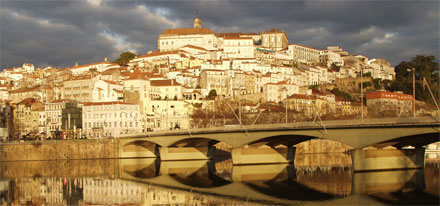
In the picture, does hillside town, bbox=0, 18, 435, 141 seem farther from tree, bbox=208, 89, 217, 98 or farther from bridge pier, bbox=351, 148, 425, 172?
bridge pier, bbox=351, 148, 425, 172

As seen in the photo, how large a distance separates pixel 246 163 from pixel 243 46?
8704 centimetres

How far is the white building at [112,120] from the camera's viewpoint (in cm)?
8262

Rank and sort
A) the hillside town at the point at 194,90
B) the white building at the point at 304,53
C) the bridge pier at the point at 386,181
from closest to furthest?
the bridge pier at the point at 386,181 → the hillside town at the point at 194,90 → the white building at the point at 304,53

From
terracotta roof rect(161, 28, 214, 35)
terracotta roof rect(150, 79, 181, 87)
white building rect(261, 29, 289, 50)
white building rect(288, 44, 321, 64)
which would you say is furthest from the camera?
white building rect(261, 29, 289, 50)

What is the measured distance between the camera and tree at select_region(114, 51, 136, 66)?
142900 mm

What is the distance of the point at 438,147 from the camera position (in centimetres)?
7212

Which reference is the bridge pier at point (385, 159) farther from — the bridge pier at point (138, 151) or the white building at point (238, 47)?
the white building at point (238, 47)

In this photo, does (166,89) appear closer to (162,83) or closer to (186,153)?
(162,83)

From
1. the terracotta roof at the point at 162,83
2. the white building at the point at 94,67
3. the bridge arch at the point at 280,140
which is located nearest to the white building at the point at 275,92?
the terracotta roof at the point at 162,83

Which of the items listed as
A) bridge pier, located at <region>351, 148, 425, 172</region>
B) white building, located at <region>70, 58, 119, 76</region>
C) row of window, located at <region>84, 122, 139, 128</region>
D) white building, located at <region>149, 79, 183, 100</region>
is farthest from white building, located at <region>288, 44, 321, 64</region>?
bridge pier, located at <region>351, 148, 425, 172</region>

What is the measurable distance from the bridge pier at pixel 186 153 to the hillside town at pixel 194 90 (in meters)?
7.40

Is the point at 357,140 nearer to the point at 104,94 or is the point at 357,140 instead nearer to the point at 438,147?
the point at 438,147

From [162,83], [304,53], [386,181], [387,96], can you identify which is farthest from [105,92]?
[304,53]

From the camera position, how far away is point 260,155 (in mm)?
54531
